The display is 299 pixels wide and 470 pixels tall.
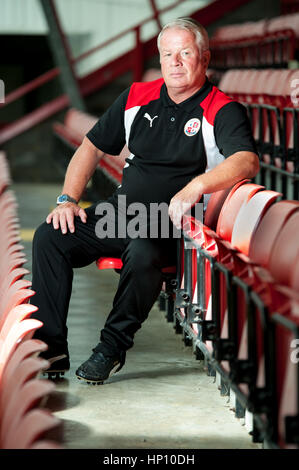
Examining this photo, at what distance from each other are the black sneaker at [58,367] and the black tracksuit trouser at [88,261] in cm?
1

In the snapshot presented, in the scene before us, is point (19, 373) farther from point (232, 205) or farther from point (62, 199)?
point (62, 199)

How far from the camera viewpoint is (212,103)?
5.14ft

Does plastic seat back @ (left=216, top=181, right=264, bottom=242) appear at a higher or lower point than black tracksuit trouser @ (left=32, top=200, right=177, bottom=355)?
higher

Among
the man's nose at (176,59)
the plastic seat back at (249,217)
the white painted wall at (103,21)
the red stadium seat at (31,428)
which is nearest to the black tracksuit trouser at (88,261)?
the plastic seat back at (249,217)

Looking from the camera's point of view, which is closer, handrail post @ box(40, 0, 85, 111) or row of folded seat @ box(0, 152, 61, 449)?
row of folded seat @ box(0, 152, 61, 449)

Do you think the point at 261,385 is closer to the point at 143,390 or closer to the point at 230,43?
the point at 143,390

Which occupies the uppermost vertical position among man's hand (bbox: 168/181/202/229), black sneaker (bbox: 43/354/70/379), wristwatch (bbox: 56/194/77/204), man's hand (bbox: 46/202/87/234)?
man's hand (bbox: 168/181/202/229)

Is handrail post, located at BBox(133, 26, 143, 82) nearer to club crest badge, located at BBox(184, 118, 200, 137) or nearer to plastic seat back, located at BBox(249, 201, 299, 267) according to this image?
club crest badge, located at BBox(184, 118, 200, 137)

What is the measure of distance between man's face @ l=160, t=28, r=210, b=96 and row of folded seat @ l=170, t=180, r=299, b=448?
221 mm

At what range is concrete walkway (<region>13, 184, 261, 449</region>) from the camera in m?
1.22

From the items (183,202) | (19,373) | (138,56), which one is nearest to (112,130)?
(183,202)

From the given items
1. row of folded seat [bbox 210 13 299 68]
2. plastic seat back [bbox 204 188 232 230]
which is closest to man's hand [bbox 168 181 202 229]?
plastic seat back [bbox 204 188 232 230]

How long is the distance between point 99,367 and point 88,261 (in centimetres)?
21

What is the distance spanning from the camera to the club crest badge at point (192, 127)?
1552 mm
